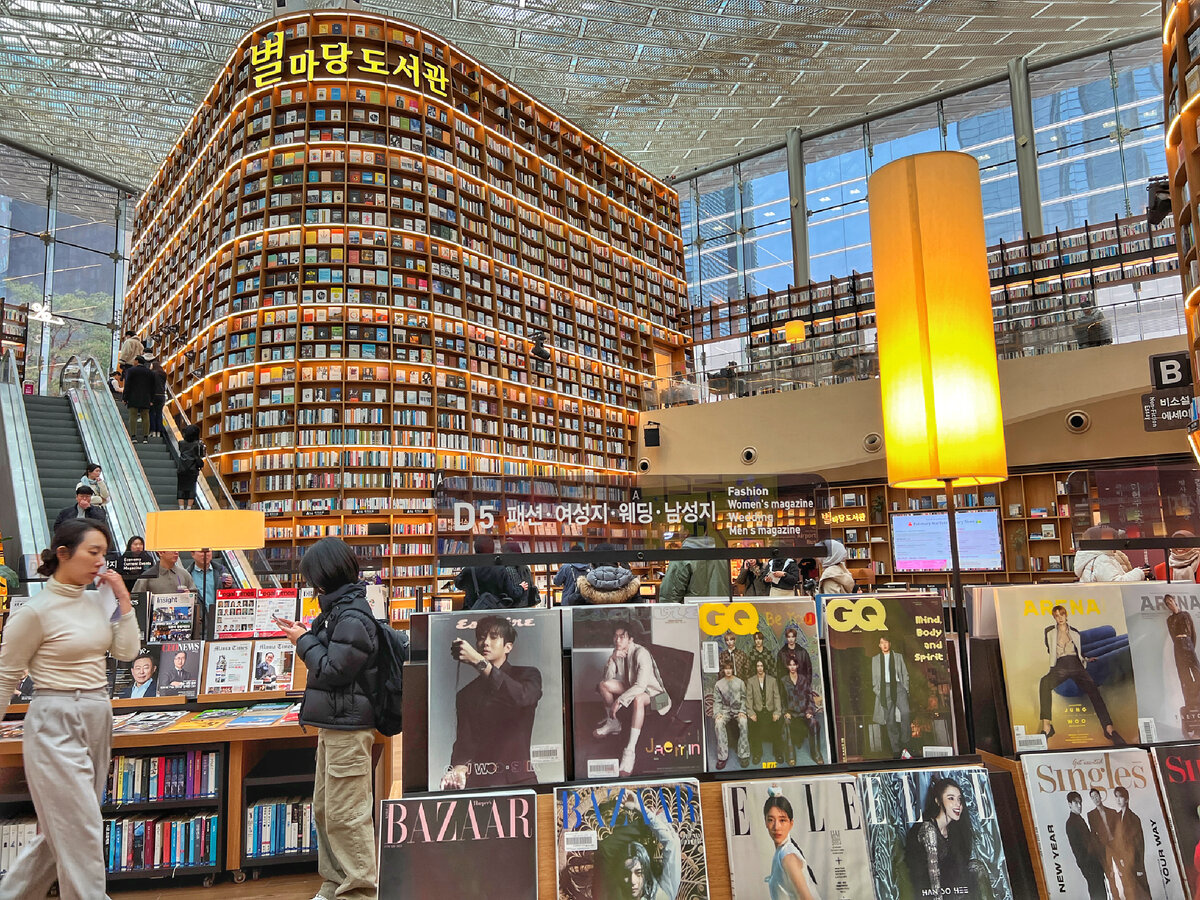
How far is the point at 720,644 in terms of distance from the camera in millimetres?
1739

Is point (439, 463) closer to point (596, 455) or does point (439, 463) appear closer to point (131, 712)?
point (596, 455)

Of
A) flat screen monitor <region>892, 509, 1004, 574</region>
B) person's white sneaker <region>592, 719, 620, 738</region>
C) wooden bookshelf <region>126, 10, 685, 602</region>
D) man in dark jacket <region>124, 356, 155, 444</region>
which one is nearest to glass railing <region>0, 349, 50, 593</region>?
man in dark jacket <region>124, 356, 155, 444</region>

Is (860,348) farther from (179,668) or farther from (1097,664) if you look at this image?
(1097,664)

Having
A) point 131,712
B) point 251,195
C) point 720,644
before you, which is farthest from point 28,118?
point 720,644

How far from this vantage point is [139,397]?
902 cm

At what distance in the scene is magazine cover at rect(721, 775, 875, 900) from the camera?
1.55 metres

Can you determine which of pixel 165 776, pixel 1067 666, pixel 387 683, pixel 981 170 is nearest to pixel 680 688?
pixel 1067 666

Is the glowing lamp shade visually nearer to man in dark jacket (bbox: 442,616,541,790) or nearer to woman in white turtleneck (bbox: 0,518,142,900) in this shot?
man in dark jacket (bbox: 442,616,541,790)

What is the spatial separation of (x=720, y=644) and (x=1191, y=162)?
3876mm

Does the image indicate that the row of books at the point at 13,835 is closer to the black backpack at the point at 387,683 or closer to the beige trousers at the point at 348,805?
the beige trousers at the point at 348,805

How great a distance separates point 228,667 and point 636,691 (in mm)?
2859

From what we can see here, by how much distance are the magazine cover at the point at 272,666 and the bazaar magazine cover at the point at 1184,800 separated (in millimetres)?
3477

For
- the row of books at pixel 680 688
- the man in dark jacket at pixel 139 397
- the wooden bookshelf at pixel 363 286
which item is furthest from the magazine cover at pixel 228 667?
the man in dark jacket at pixel 139 397

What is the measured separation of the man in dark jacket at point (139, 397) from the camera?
8.88m
